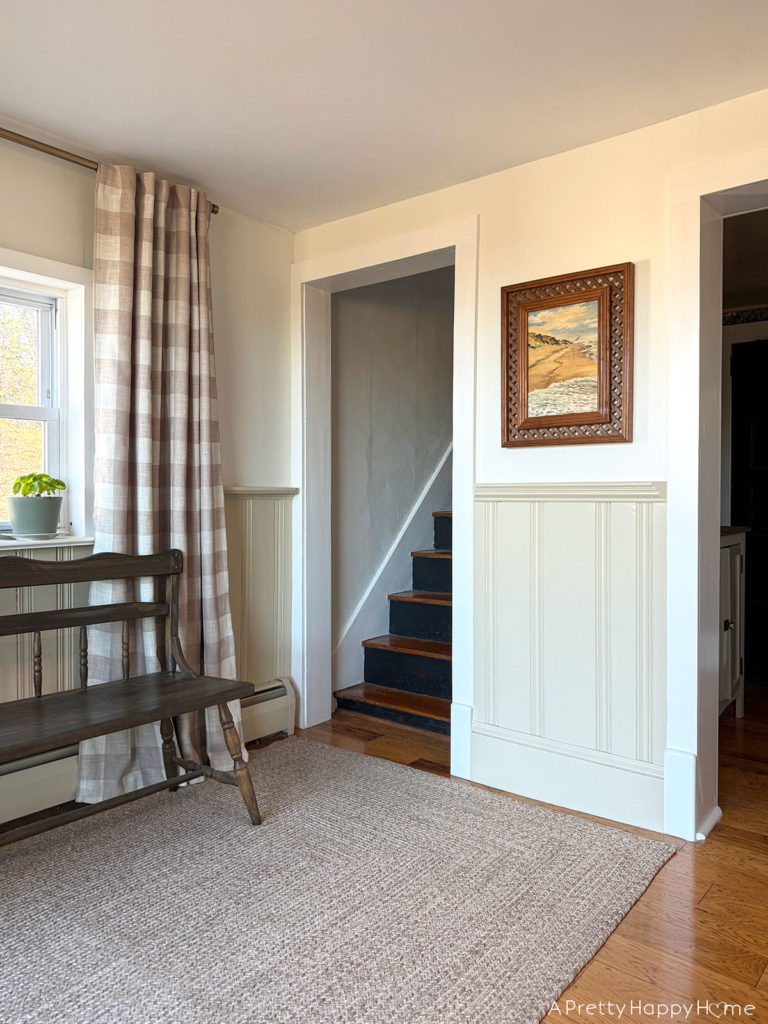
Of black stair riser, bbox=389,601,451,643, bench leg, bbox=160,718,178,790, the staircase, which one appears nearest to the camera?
bench leg, bbox=160,718,178,790

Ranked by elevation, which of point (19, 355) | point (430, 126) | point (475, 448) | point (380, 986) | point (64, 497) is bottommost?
point (380, 986)

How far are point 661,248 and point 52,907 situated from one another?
104 inches

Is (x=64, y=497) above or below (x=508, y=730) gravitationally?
above

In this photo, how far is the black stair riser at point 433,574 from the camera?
4.07 m

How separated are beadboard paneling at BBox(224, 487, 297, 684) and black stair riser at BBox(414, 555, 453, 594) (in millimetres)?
1001

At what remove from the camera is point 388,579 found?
162 inches

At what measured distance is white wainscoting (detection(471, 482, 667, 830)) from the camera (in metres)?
2.41

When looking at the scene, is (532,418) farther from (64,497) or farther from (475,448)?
(64,497)

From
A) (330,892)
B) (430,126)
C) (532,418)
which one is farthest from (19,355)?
(330,892)

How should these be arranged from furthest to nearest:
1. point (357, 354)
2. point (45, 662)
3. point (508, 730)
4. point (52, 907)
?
1. point (357, 354)
2. point (508, 730)
3. point (45, 662)
4. point (52, 907)

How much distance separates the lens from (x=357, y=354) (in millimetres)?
3936

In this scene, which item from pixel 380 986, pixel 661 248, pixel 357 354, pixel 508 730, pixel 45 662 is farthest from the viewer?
pixel 357 354

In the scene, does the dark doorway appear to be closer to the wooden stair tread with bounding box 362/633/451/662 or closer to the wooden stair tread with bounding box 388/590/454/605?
the wooden stair tread with bounding box 388/590/454/605

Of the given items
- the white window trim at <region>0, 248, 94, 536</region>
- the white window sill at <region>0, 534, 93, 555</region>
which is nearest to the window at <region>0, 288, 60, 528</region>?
the white window trim at <region>0, 248, 94, 536</region>
